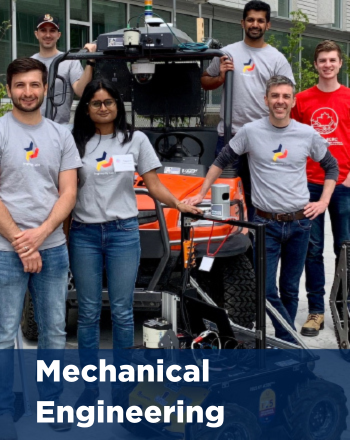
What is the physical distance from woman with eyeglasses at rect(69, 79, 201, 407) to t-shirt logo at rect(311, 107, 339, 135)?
5.84 feet

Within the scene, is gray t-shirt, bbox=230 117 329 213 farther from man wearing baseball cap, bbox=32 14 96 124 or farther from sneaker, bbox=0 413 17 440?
sneaker, bbox=0 413 17 440

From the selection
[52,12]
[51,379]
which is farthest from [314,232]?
[52,12]

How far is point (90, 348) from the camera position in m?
4.20

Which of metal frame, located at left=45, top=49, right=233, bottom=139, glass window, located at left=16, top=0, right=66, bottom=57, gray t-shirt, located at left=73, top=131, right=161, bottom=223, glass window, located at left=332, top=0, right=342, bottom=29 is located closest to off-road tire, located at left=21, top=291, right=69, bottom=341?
metal frame, located at left=45, top=49, right=233, bottom=139

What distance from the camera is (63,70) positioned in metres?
5.89

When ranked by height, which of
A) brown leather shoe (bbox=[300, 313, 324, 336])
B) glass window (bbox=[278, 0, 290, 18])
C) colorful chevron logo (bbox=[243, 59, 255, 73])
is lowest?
brown leather shoe (bbox=[300, 313, 324, 336])

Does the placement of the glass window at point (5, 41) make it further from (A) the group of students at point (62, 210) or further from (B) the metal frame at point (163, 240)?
(A) the group of students at point (62, 210)

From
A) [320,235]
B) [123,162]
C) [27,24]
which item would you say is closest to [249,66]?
[320,235]

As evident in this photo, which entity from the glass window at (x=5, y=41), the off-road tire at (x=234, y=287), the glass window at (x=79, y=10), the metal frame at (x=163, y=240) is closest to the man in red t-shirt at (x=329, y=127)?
the off-road tire at (x=234, y=287)

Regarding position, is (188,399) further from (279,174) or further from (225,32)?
(225,32)

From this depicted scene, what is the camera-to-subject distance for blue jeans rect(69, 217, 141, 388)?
4055 mm

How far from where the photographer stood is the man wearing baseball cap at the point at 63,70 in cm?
577

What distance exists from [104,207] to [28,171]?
49 centimetres

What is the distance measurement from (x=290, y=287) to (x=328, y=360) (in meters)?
0.51
